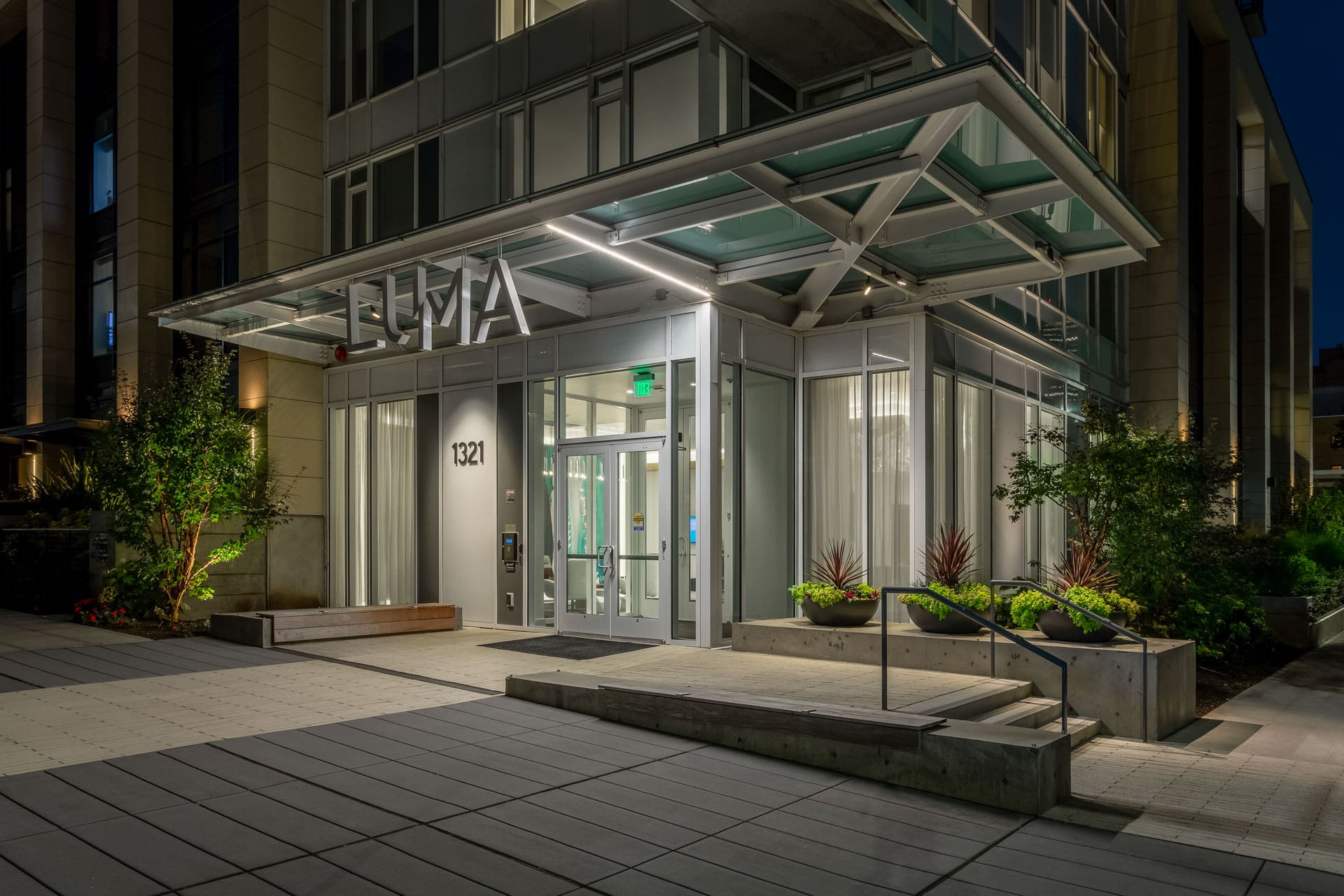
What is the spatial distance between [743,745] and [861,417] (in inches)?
299

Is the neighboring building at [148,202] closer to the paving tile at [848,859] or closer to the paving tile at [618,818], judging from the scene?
the paving tile at [618,818]

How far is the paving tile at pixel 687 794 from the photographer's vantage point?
6105 mm

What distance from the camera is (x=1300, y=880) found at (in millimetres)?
5270

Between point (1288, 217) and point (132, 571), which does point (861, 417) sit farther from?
point (1288, 217)

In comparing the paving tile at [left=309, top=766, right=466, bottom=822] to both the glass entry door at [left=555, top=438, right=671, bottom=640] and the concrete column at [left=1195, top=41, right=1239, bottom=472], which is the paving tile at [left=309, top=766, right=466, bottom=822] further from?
the concrete column at [left=1195, top=41, right=1239, bottom=472]

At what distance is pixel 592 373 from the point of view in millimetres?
14477

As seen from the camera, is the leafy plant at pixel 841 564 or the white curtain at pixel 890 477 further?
the white curtain at pixel 890 477

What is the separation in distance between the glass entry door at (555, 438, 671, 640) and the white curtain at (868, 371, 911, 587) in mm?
3024

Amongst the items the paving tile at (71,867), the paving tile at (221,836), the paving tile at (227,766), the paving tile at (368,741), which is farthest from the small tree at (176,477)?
the paving tile at (71,867)

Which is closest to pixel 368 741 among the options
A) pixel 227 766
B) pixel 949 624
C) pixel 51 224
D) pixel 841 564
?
pixel 227 766

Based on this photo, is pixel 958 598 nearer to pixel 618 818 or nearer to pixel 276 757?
pixel 618 818

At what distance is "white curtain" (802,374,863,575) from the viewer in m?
14.4

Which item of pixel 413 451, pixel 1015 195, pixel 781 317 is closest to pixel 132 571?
pixel 413 451

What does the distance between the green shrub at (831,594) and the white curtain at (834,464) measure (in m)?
1.96
